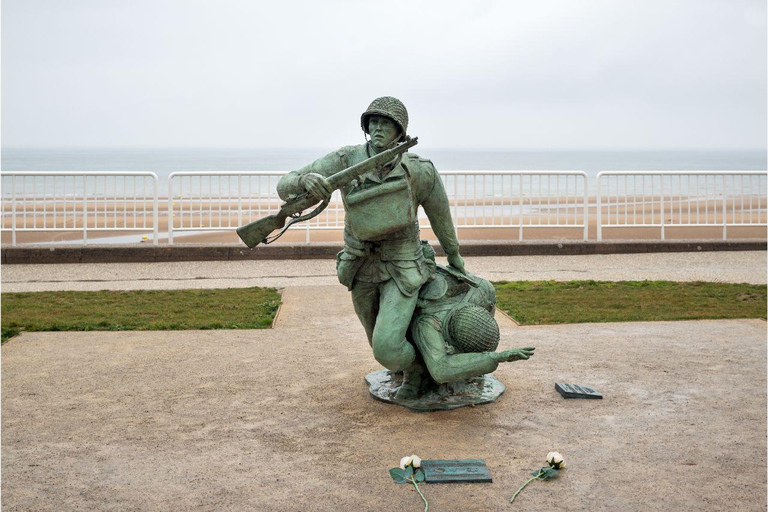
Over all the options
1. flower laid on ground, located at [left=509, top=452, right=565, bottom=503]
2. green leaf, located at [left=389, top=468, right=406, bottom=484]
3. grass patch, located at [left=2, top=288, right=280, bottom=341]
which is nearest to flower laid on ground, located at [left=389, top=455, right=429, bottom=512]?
green leaf, located at [left=389, top=468, right=406, bottom=484]

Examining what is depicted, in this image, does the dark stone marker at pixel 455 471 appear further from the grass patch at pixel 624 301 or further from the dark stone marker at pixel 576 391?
the grass patch at pixel 624 301

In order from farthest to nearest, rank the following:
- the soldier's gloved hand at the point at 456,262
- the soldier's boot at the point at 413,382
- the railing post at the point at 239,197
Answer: the railing post at the point at 239,197 < the soldier's gloved hand at the point at 456,262 < the soldier's boot at the point at 413,382

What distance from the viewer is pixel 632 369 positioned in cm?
719

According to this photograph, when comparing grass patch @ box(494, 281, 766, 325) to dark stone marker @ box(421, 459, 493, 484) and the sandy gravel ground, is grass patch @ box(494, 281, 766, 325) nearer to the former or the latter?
the sandy gravel ground

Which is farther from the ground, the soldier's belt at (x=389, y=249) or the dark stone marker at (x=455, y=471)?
the soldier's belt at (x=389, y=249)

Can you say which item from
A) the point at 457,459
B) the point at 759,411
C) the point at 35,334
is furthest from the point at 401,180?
the point at 35,334

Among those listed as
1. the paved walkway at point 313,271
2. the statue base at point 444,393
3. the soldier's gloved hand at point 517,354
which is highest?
the soldier's gloved hand at point 517,354

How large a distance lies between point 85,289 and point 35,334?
9.14ft

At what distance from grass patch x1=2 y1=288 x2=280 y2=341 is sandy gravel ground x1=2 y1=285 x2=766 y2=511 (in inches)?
15.0

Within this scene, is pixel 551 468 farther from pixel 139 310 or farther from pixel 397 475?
pixel 139 310

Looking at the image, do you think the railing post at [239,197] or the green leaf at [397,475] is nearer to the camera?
the green leaf at [397,475]

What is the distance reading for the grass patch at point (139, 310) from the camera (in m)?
8.78

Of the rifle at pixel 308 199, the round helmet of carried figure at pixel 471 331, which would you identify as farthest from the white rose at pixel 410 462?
the rifle at pixel 308 199

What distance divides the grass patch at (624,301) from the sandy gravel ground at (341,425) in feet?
2.12
